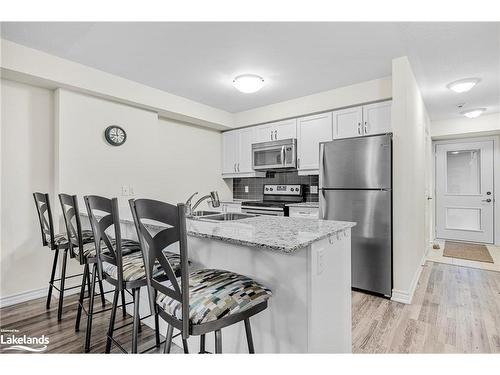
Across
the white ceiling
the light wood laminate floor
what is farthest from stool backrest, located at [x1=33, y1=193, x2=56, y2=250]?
the white ceiling

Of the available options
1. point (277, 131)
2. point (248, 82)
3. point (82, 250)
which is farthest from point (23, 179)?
point (277, 131)

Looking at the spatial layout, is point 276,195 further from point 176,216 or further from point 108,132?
point 176,216

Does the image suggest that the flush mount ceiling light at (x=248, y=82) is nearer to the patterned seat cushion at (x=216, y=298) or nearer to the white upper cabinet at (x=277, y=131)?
the white upper cabinet at (x=277, y=131)

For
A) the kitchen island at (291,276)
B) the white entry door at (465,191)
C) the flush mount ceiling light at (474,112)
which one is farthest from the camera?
the white entry door at (465,191)

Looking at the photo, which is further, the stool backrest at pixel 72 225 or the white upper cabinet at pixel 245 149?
the white upper cabinet at pixel 245 149

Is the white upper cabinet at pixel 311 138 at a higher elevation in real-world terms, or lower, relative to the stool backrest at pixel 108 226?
higher

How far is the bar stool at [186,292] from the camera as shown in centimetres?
103

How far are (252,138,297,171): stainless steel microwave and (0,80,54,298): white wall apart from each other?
8.49 ft

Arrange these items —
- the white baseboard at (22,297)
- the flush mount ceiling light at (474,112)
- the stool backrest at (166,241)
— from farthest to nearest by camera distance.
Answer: the flush mount ceiling light at (474,112) → the white baseboard at (22,297) → the stool backrest at (166,241)

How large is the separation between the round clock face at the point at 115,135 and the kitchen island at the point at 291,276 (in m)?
2.06

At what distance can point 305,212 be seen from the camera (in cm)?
352

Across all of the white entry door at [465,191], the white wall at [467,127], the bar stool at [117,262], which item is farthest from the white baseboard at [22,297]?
the white entry door at [465,191]

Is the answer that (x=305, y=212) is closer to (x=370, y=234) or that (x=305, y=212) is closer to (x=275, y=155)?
(x=370, y=234)
